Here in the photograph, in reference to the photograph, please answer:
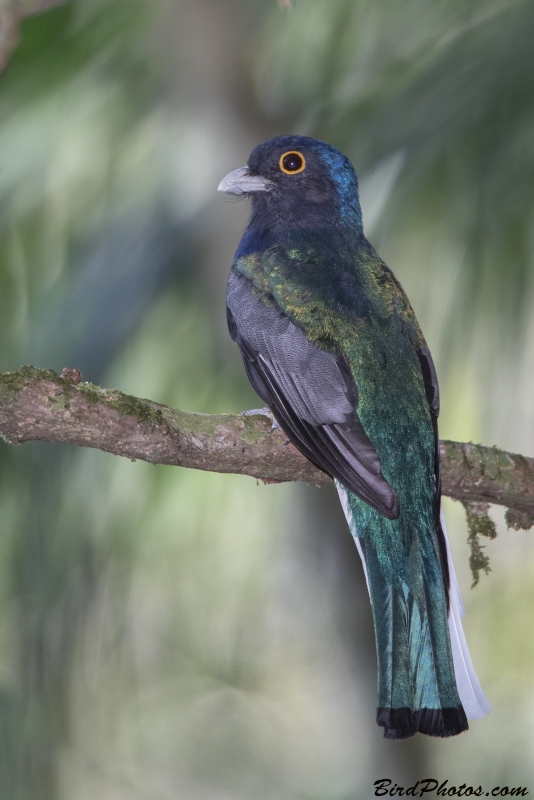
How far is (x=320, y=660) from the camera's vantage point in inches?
218

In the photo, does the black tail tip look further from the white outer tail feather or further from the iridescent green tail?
the white outer tail feather

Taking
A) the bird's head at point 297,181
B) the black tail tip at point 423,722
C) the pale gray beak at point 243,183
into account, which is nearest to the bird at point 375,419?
the black tail tip at point 423,722

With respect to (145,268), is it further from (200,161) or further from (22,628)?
(22,628)

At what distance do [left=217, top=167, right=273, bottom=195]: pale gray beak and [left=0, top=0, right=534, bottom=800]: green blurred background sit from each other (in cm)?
48

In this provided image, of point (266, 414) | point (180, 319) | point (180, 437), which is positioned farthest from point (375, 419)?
point (180, 319)

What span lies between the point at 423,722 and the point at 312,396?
1182 millimetres

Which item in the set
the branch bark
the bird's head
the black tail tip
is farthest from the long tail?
the bird's head

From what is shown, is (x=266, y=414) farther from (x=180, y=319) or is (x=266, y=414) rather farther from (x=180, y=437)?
(x=180, y=319)

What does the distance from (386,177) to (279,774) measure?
4.41 m

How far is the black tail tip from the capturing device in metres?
2.66

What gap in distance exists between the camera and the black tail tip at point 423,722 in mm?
2664

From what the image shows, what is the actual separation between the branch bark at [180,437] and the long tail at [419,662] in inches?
20.5

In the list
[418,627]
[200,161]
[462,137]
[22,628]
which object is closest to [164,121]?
[200,161]

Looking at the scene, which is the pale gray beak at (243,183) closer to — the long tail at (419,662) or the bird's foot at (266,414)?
the bird's foot at (266,414)
